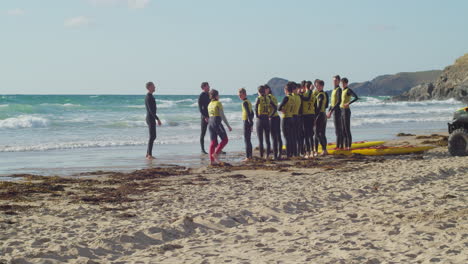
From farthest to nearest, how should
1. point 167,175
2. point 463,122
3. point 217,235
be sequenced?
point 463,122 < point 167,175 < point 217,235

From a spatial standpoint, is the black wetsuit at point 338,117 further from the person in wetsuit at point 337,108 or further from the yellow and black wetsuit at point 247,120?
the yellow and black wetsuit at point 247,120

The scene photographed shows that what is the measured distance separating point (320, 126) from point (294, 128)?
0.63m

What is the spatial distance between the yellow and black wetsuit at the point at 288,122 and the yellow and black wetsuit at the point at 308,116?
0.34 meters

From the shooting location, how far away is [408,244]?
16.9ft

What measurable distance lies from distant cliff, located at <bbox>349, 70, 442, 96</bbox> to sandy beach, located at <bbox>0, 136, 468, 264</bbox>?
114941 mm

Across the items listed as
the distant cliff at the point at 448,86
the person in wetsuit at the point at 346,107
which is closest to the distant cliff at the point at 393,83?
the distant cliff at the point at 448,86

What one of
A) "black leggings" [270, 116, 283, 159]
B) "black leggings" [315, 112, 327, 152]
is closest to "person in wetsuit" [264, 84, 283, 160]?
"black leggings" [270, 116, 283, 159]

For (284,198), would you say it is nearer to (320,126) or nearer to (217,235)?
(217,235)

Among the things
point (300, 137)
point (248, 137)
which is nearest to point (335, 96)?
point (300, 137)

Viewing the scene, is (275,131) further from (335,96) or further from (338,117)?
(338,117)

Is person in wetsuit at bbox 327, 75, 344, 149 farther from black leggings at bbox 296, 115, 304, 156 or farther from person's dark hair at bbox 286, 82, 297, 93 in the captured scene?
person's dark hair at bbox 286, 82, 297, 93

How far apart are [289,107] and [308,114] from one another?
0.61 meters

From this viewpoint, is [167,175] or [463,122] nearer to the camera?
[167,175]

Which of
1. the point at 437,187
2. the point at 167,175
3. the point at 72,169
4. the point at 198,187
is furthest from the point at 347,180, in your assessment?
the point at 72,169
